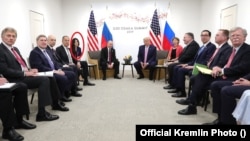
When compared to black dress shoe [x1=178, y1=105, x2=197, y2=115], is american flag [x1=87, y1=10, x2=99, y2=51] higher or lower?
higher

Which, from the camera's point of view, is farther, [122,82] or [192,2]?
[192,2]

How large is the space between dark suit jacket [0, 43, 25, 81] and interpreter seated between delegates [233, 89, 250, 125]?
9.01 feet

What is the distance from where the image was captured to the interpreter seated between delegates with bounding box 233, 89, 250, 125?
8.11ft

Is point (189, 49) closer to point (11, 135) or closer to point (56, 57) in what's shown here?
point (56, 57)

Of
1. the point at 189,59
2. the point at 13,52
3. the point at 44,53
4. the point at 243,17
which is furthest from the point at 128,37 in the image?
the point at 13,52

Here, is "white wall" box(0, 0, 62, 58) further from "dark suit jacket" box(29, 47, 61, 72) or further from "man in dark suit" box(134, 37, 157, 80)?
"man in dark suit" box(134, 37, 157, 80)

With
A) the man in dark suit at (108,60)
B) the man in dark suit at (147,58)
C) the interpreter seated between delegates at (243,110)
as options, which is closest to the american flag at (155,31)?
the man in dark suit at (147,58)

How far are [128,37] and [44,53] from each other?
16.1 feet

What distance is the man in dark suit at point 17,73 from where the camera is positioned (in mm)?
3193

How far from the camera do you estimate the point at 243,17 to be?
518cm

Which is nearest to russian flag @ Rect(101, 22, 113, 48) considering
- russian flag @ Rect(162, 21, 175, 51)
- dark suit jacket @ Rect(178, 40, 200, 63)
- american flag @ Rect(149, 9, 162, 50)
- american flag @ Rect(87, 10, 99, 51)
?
american flag @ Rect(87, 10, 99, 51)

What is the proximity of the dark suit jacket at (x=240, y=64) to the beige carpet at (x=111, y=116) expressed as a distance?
29.2 inches

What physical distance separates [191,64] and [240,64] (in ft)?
6.26

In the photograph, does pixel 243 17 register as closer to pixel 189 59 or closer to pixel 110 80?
pixel 189 59
